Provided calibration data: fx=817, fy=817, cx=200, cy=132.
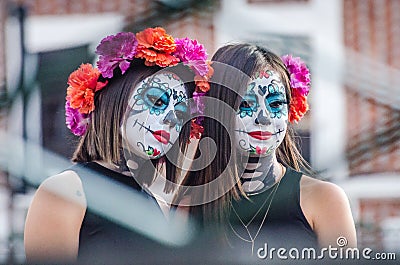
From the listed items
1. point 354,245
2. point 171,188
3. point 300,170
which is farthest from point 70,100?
point 354,245

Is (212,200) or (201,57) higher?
(201,57)

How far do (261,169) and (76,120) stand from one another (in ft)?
1.96

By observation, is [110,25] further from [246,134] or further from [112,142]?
[246,134]

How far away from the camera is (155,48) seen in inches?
97.9

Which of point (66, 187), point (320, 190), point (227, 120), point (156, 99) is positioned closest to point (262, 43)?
point (227, 120)

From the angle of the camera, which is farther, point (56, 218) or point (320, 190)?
point (320, 190)

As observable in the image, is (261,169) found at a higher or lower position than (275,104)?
lower

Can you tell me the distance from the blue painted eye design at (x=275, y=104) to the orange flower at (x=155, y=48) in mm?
309

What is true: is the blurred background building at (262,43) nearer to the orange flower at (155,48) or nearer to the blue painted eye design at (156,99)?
the orange flower at (155,48)

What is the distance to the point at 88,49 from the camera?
2516 millimetres

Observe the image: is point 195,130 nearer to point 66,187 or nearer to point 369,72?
point 66,187

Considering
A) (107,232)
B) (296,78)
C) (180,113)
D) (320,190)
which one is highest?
(296,78)

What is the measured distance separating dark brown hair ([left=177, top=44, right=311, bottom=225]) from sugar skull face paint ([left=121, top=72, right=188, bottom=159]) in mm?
108

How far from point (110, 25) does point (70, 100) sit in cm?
26
